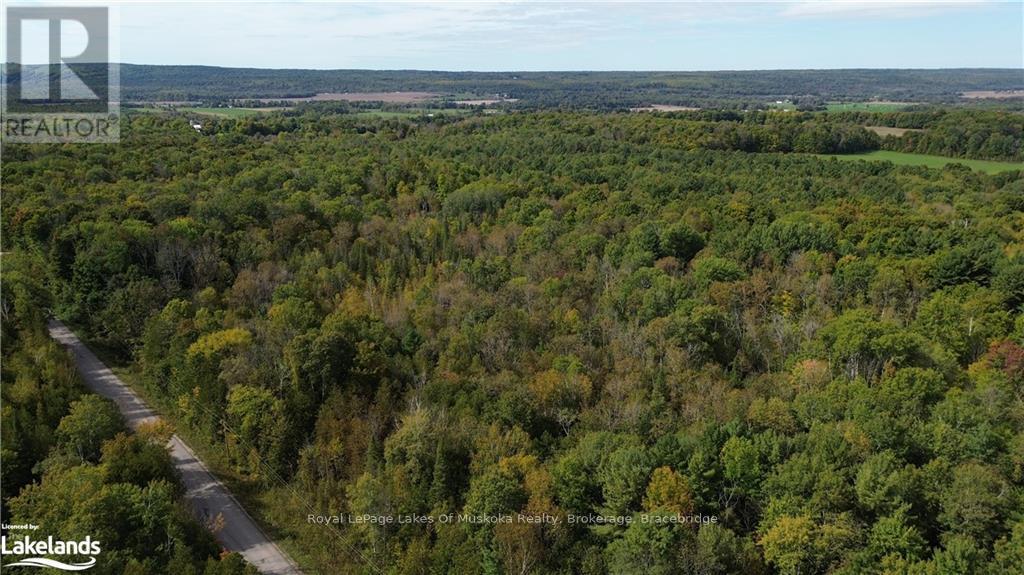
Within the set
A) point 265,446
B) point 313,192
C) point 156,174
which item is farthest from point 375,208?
point 265,446

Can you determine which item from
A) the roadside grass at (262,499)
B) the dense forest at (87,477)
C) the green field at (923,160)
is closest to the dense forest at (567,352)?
the roadside grass at (262,499)

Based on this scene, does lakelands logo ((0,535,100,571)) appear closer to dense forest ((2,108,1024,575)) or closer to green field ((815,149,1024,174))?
dense forest ((2,108,1024,575))

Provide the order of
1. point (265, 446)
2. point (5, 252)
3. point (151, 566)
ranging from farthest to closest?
point (5, 252) < point (265, 446) < point (151, 566)

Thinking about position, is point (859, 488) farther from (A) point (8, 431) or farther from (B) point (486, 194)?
(B) point (486, 194)

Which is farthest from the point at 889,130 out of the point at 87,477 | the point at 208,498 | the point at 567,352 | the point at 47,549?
the point at 47,549

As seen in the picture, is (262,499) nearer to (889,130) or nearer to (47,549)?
(47,549)

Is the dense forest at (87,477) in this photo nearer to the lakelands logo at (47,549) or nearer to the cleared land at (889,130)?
the lakelands logo at (47,549)

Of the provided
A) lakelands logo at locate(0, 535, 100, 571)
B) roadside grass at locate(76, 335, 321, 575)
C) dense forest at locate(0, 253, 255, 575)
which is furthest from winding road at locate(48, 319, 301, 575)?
lakelands logo at locate(0, 535, 100, 571)
